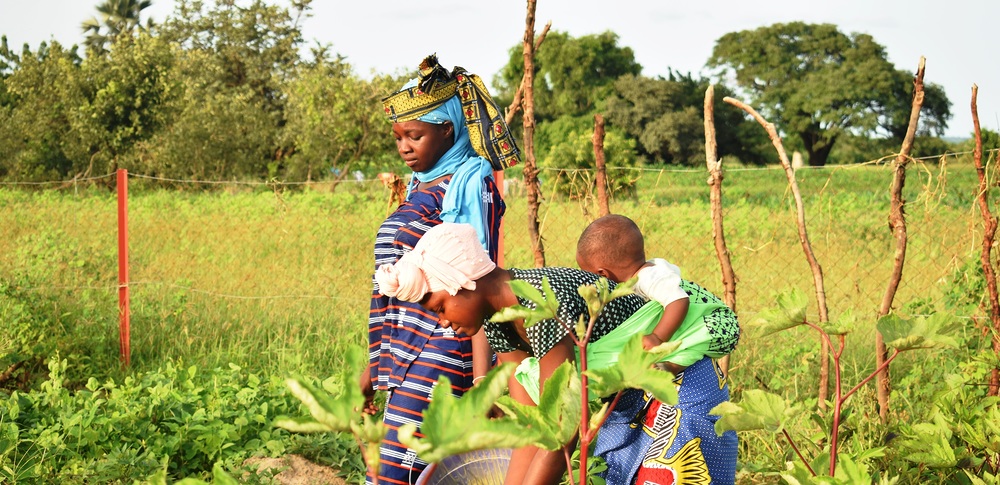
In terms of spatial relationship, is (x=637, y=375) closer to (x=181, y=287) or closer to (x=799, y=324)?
(x=799, y=324)

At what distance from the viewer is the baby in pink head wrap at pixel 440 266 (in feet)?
5.46

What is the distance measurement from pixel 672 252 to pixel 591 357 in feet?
19.9

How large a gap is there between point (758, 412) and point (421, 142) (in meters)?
1.30

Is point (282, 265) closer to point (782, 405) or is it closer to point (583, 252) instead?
point (583, 252)

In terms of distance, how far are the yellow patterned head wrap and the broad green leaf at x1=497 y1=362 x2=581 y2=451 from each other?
1.55 metres

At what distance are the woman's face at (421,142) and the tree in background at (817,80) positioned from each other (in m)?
32.5

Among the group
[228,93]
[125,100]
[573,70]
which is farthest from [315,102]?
[573,70]

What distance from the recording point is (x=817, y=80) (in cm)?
3406

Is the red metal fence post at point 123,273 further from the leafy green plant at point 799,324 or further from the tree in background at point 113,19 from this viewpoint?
the tree in background at point 113,19

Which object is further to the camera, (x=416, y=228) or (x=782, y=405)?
(x=416, y=228)

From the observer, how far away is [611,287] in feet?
6.00

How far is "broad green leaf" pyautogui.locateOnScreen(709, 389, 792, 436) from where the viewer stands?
1.39 meters

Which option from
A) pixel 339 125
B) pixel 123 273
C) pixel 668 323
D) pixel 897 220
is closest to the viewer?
pixel 668 323

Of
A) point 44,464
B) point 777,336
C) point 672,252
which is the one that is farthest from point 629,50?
point 44,464
